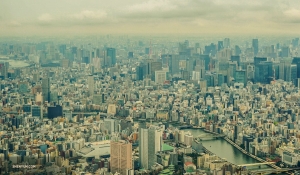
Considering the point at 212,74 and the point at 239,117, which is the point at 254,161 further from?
the point at 212,74

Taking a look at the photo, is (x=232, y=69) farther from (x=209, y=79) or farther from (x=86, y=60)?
(x=86, y=60)

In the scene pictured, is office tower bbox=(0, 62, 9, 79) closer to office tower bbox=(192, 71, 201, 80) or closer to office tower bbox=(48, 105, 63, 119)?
office tower bbox=(48, 105, 63, 119)

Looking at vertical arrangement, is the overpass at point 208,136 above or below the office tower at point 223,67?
below

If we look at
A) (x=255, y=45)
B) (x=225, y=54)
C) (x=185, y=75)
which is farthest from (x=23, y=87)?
(x=255, y=45)

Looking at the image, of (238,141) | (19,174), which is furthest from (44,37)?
(238,141)

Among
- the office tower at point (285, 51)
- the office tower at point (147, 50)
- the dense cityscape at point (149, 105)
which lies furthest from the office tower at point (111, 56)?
the office tower at point (285, 51)

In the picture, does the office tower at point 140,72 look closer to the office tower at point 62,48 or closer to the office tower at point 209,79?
Result: the office tower at point 209,79
